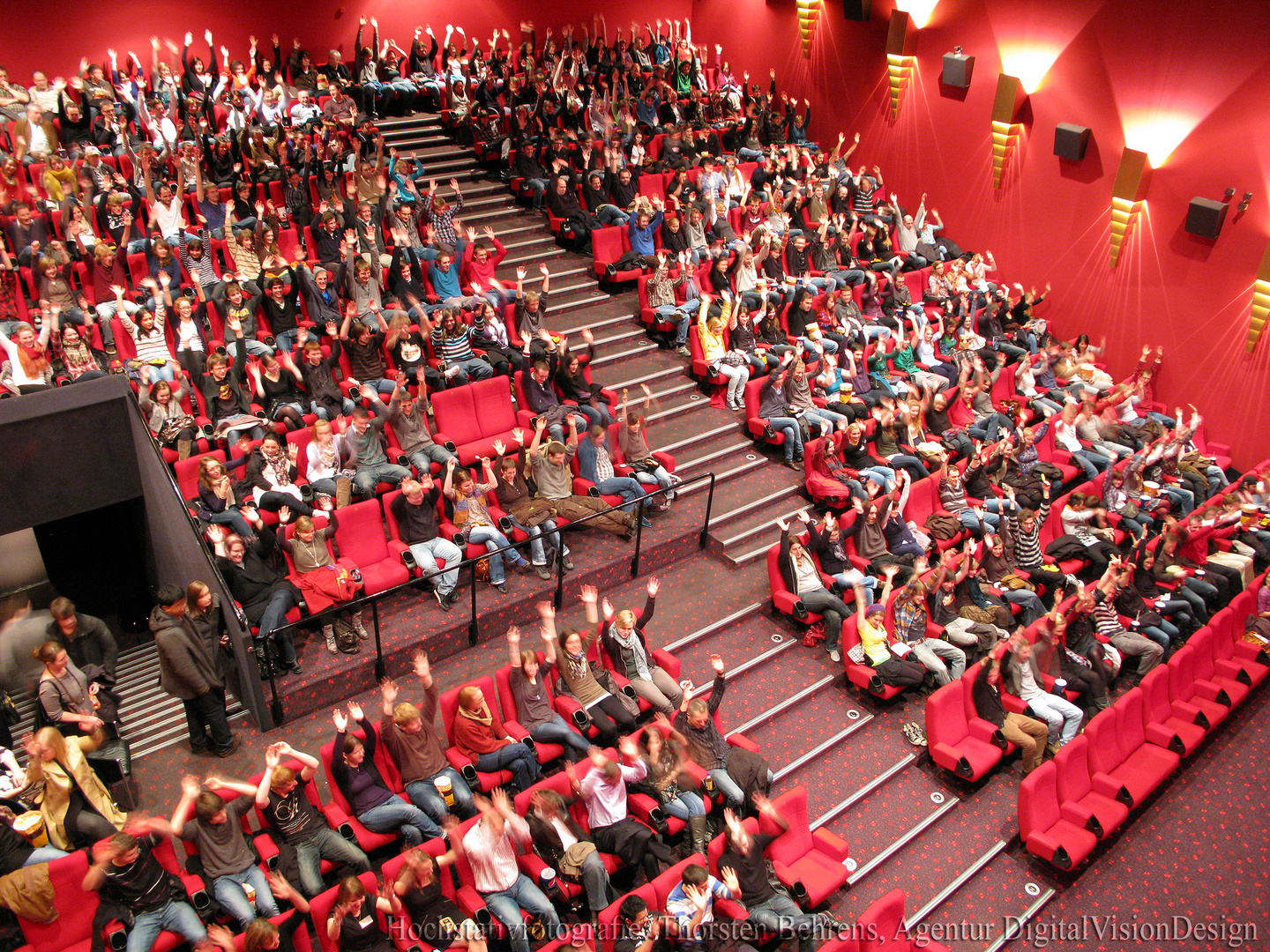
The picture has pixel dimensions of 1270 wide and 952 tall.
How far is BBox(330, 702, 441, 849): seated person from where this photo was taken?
528 cm

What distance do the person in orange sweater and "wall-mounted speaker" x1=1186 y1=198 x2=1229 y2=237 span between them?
8.49 metres

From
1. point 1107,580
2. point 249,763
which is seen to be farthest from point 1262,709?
point 249,763

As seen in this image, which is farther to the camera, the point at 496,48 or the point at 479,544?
the point at 496,48

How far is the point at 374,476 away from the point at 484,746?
244 centimetres

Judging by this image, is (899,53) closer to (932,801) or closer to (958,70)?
(958,70)

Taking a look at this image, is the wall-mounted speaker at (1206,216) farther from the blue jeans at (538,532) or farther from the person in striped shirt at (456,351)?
the blue jeans at (538,532)

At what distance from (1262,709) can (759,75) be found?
37.2ft

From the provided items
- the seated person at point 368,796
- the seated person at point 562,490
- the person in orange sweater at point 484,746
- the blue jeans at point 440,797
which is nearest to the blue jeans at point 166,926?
the seated person at point 368,796

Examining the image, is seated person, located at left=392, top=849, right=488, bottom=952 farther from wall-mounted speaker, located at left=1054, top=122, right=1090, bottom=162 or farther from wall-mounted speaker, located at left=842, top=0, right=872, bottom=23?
wall-mounted speaker, located at left=842, top=0, right=872, bottom=23

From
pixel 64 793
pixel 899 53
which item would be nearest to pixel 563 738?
pixel 64 793

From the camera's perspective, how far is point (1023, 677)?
688cm

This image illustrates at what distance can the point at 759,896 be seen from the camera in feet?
17.3

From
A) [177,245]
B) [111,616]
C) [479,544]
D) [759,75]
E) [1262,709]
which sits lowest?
[111,616]

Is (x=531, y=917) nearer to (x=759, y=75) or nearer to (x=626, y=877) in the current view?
(x=626, y=877)
